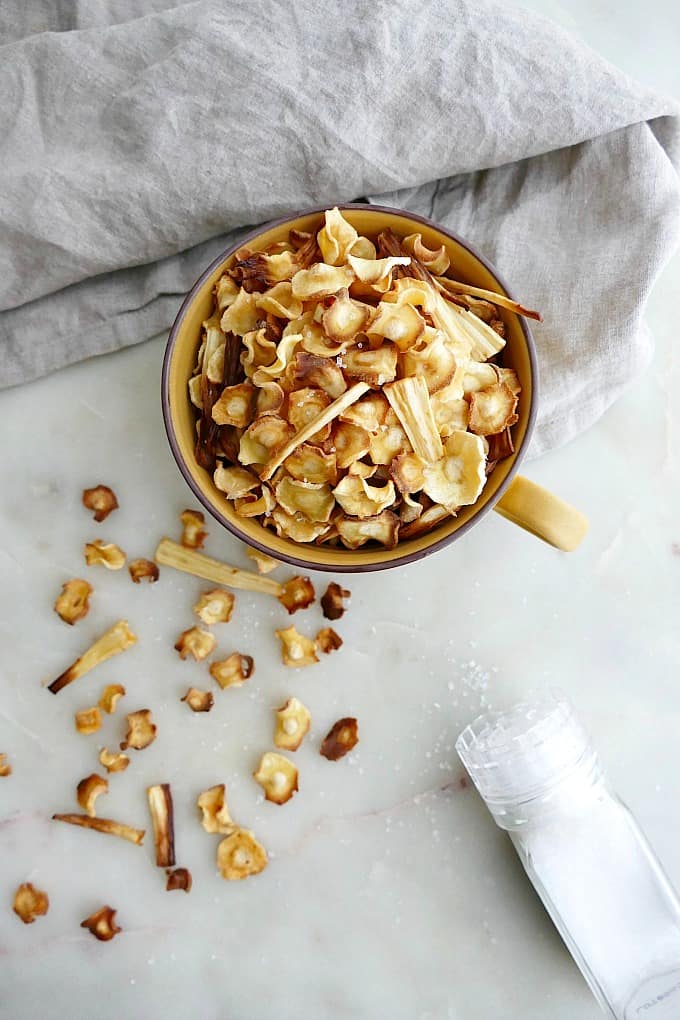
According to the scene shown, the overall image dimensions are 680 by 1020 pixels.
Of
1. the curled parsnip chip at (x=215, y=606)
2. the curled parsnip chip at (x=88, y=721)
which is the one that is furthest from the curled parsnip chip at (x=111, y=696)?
the curled parsnip chip at (x=215, y=606)

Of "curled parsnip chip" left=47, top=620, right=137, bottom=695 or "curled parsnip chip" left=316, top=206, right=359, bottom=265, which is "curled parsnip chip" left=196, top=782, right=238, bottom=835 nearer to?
"curled parsnip chip" left=47, top=620, right=137, bottom=695

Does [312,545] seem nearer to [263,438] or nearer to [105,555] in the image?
[263,438]

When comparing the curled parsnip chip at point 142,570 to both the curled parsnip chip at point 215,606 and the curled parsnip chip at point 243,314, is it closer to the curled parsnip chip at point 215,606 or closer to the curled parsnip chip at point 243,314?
the curled parsnip chip at point 215,606

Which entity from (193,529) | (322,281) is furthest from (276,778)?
(322,281)

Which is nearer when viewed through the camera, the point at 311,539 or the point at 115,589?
the point at 311,539

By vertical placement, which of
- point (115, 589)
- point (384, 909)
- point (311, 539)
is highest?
point (311, 539)

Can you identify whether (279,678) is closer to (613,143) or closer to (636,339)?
(636,339)

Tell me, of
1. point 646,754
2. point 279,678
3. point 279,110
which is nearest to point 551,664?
point 646,754
